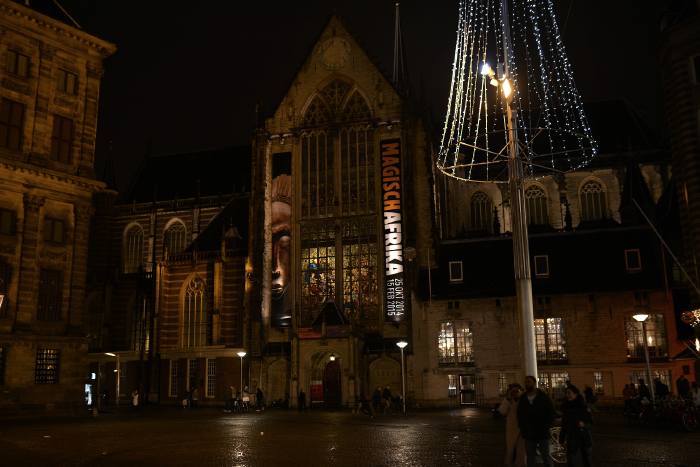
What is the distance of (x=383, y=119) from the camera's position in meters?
46.8

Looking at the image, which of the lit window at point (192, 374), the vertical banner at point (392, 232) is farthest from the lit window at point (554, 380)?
the lit window at point (192, 374)

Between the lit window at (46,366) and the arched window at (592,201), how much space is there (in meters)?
37.4

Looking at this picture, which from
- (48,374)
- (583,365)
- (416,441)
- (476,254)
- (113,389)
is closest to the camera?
(416,441)

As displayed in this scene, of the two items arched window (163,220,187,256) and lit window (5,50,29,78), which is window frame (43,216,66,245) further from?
arched window (163,220,187,256)

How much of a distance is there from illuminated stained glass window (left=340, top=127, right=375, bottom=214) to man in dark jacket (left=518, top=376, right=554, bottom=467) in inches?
1377

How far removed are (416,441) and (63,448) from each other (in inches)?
367

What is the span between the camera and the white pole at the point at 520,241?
16453 mm

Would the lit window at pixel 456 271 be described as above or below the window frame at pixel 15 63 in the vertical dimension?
below

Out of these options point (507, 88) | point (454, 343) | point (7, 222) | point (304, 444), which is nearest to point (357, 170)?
point (454, 343)

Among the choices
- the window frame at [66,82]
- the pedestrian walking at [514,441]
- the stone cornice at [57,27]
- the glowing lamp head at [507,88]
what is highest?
the stone cornice at [57,27]

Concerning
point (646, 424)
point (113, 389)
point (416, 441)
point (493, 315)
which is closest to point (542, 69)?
point (416, 441)

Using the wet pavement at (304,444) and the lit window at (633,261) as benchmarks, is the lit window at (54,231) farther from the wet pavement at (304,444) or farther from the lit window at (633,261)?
the lit window at (633,261)

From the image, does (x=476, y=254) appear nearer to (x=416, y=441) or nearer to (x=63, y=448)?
(x=416, y=441)

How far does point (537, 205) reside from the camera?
180 feet
